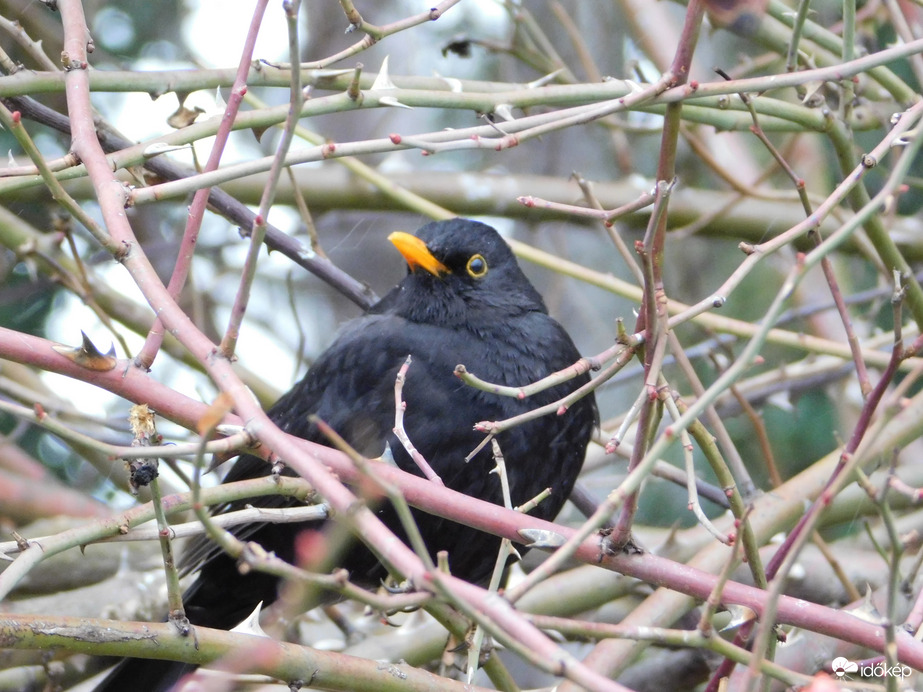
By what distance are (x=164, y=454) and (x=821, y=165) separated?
4182mm

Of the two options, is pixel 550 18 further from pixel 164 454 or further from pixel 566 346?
pixel 164 454

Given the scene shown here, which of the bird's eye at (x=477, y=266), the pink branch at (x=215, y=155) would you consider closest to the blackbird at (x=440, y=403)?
the bird's eye at (x=477, y=266)

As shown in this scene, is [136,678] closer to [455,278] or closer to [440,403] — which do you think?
[440,403]

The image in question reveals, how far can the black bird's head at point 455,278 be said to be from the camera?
10.6 feet

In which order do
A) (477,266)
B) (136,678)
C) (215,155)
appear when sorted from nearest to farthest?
(215,155)
(136,678)
(477,266)

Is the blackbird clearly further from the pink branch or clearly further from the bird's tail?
the pink branch

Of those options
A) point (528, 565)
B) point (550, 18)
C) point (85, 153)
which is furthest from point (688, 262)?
point (85, 153)

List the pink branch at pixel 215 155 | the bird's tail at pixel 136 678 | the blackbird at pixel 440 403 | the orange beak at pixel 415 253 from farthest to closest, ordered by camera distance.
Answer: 1. the orange beak at pixel 415 253
2. the bird's tail at pixel 136 678
3. the blackbird at pixel 440 403
4. the pink branch at pixel 215 155

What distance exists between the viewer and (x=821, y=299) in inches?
178

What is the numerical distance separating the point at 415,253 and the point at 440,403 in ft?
1.89

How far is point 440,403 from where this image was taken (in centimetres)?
287

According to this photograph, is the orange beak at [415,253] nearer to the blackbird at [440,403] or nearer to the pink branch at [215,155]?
the blackbird at [440,403]

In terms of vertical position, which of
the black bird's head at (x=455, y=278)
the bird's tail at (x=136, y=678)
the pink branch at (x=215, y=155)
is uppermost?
the black bird's head at (x=455, y=278)

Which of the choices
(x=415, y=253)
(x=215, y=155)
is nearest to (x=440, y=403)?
(x=415, y=253)
